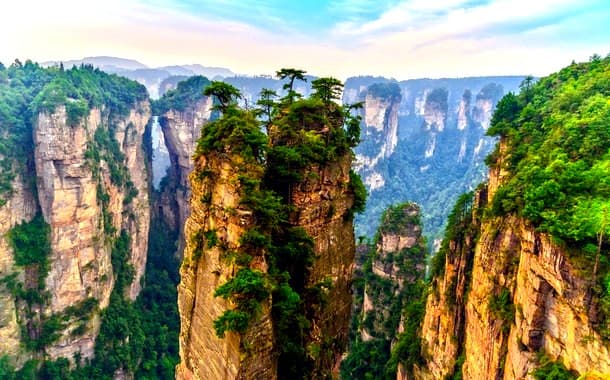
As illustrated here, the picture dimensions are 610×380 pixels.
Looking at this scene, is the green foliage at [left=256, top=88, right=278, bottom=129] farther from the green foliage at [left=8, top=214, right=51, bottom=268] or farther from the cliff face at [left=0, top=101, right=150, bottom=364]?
the green foliage at [left=8, top=214, right=51, bottom=268]

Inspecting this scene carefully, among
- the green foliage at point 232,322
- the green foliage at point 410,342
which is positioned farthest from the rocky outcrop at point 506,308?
the green foliage at point 232,322

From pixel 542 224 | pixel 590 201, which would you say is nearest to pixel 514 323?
pixel 542 224

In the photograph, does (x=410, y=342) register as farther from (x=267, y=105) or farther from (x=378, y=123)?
(x=378, y=123)

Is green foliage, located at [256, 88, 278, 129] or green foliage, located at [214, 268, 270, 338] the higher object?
green foliage, located at [256, 88, 278, 129]

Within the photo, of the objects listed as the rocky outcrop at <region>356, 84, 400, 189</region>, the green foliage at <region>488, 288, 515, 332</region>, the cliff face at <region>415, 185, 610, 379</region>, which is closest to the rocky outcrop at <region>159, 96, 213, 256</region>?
the cliff face at <region>415, 185, 610, 379</region>

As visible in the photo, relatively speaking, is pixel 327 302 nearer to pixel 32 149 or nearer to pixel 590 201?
pixel 590 201

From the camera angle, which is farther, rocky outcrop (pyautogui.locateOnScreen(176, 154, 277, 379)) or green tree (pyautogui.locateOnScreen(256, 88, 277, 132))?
green tree (pyautogui.locateOnScreen(256, 88, 277, 132))

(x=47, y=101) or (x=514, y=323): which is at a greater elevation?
(x=47, y=101)
